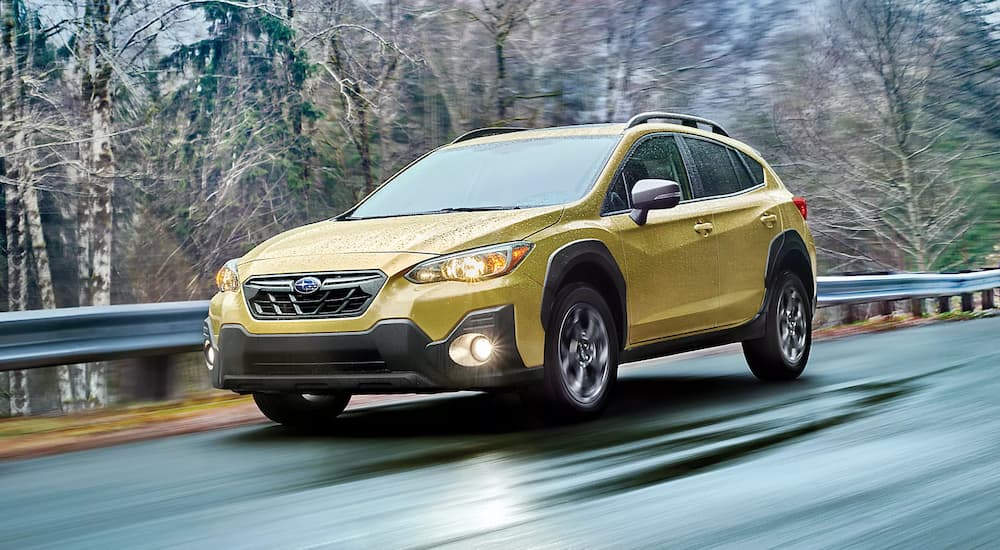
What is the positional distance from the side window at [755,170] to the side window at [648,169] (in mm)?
1128

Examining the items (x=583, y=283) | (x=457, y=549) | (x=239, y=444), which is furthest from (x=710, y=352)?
(x=457, y=549)

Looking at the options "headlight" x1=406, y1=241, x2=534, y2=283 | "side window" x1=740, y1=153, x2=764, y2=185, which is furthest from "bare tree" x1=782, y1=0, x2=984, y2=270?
"headlight" x1=406, y1=241, x2=534, y2=283

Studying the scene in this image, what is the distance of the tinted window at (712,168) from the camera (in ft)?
29.8

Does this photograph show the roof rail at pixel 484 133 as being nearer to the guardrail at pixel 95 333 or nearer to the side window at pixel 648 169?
the side window at pixel 648 169

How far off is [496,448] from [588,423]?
3.18ft

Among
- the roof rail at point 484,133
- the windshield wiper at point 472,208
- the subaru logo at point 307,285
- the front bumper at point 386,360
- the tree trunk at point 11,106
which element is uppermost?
the tree trunk at point 11,106


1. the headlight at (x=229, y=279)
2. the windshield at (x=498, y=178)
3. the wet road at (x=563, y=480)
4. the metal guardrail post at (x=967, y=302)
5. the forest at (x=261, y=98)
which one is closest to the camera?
the wet road at (x=563, y=480)

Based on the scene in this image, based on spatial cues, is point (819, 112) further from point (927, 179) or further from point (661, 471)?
point (661, 471)

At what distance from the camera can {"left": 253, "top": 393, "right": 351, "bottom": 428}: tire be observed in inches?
311

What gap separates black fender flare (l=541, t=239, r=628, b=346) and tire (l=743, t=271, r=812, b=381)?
6.71 feet

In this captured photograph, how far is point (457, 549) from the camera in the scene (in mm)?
4270

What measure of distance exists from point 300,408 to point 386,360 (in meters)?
1.54

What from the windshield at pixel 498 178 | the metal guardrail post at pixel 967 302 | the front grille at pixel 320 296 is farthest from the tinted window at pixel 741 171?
the metal guardrail post at pixel 967 302

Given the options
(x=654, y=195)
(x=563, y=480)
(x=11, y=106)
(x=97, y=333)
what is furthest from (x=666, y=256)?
(x=11, y=106)
